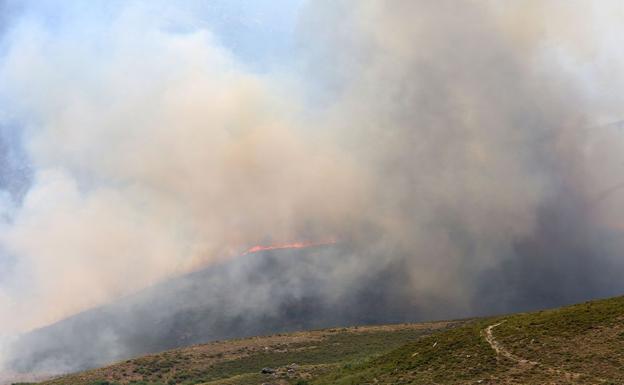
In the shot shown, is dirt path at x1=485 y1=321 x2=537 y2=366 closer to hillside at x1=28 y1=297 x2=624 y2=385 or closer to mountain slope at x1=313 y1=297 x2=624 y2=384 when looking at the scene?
mountain slope at x1=313 y1=297 x2=624 y2=384

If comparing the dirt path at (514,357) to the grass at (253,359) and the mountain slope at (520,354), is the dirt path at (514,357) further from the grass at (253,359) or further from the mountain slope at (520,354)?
the grass at (253,359)

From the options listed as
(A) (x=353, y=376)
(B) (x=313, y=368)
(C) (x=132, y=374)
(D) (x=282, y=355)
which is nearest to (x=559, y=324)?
(A) (x=353, y=376)

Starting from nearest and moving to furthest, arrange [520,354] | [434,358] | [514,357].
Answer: [514,357] < [520,354] < [434,358]

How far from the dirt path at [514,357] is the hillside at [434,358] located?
10cm

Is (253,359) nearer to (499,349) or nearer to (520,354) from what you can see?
(499,349)

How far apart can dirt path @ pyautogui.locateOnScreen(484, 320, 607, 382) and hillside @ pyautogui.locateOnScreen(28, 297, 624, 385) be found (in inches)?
4.0

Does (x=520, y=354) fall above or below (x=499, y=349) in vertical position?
below

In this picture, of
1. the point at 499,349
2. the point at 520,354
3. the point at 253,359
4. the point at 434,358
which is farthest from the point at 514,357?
the point at 253,359

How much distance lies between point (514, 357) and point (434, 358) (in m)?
12.0

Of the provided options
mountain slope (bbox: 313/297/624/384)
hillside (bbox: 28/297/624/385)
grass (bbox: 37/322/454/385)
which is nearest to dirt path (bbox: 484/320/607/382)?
mountain slope (bbox: 313/297/624/384)

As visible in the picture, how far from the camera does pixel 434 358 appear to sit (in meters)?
76.8

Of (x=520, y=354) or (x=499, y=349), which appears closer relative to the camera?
(x=520, y=354)

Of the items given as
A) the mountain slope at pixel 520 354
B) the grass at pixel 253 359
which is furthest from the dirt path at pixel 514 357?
the grass at pixel 253 359

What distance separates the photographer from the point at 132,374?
110 m
